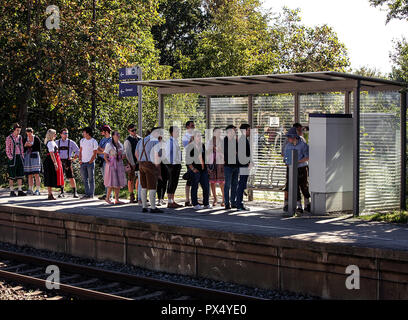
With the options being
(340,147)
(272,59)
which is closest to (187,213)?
(340,147)

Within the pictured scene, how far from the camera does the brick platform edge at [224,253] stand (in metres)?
9.07

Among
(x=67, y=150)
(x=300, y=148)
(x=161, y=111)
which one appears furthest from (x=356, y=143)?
(x=67, y=150)

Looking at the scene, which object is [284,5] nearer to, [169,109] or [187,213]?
[169,109]

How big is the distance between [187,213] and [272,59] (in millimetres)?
31231

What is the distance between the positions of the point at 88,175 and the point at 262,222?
6068 mm

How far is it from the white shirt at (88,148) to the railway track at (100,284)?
13.2 feet

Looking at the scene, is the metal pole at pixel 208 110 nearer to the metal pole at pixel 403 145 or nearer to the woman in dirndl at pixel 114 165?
the woman in dirndl at pixel 114 165

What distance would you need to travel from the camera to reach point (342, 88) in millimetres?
13766

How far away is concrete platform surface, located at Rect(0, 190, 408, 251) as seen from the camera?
34.0ft

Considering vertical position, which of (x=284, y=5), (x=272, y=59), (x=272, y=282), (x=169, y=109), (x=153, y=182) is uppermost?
(x=284, y=5)

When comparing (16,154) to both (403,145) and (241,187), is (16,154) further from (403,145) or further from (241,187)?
(403,145)

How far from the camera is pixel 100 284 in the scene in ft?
36.9

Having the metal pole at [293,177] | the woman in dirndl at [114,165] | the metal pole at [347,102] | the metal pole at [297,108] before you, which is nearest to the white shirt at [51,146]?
the woman in dirndl at [114,165]

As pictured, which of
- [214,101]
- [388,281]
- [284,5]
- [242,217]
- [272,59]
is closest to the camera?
[388,281]
